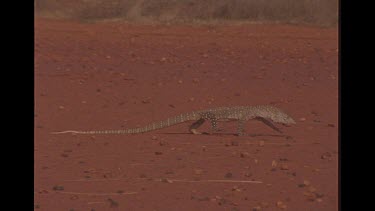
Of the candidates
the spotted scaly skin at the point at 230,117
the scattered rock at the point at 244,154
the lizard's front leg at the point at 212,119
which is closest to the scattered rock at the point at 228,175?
the scattered rock at the point at 244,154

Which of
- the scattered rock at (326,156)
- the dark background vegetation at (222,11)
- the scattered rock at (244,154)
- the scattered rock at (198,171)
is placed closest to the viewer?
the scattered rock at (198,171)

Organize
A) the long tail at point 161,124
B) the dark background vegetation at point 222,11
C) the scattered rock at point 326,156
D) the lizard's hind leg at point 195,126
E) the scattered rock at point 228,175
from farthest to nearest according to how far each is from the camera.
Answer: the dark background vegetation at point 222,11, the lizard's hind leg at point 195,126, the long tail at point 161,124, the scattered rock at point 326,156, the scattered rock at point 228,175

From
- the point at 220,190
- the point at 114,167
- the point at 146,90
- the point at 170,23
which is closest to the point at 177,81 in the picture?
the point at 146,90

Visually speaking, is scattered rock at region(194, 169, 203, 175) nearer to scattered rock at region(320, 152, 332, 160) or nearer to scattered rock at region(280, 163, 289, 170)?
scattered rock at region(280, 163, 289, 170)

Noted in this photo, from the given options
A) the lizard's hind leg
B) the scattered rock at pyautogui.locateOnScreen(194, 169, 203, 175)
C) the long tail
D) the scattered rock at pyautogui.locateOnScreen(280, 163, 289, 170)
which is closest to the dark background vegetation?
the lizard's hind leg

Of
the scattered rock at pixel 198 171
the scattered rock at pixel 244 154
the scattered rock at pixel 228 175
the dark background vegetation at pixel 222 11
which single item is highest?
the dark background vegetation at pixel 222 11

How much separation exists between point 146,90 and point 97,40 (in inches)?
164

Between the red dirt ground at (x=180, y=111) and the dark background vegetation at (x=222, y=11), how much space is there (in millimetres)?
318

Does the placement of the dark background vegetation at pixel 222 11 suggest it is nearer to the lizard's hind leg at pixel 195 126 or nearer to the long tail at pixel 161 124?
the lizard's hind leg at pixel 195 126

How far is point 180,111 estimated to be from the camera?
47.6 ft

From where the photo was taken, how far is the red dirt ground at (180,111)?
8797 mm
